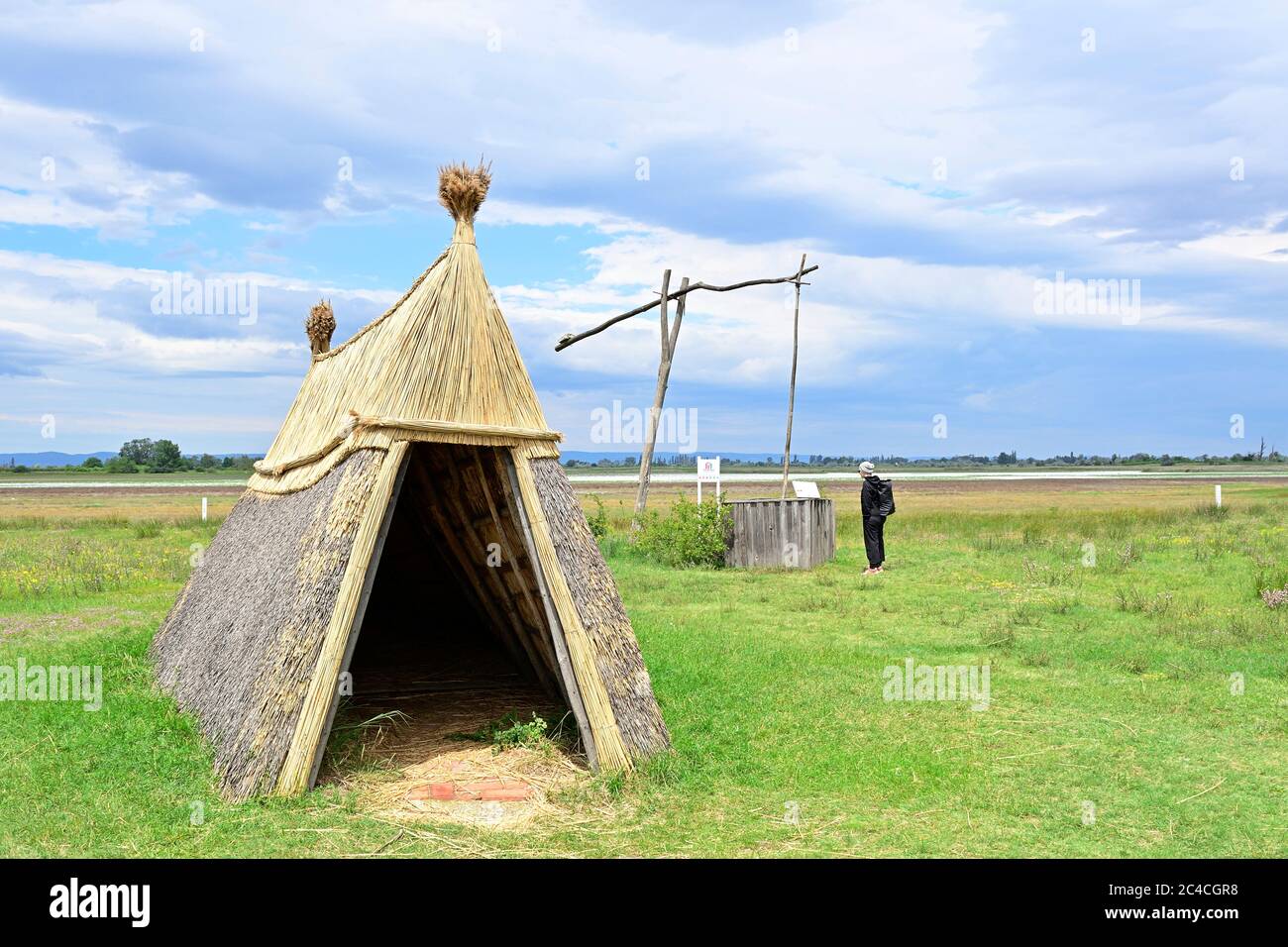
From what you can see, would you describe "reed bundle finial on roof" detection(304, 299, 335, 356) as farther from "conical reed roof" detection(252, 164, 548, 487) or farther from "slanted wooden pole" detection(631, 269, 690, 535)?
"slanted wooden pole" detection(631, 269, 690, 535)

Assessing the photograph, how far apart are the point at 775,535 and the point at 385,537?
12114mm

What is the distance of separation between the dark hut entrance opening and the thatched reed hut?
0.13 ft

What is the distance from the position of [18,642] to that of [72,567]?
6.59 meters

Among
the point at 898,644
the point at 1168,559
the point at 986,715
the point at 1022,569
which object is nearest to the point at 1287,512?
the point at 1168,559

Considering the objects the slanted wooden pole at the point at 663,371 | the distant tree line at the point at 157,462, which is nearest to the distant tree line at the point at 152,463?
the distant tree line at the point at 157,462

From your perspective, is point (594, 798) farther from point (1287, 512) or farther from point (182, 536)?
point (1287, 512)

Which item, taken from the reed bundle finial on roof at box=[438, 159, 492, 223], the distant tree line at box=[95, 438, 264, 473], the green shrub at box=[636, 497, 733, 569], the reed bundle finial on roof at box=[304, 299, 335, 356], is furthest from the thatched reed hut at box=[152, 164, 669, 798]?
the distant tree line at box=[95, 438, 264, 473]

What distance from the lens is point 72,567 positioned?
17.4 meters

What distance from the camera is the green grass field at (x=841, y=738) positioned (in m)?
5.87

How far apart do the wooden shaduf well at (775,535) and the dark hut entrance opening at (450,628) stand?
8.17 m

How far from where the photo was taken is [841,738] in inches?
313

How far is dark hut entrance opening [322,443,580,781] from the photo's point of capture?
7668 millimetres

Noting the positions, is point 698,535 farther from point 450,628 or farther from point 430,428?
point 430,428

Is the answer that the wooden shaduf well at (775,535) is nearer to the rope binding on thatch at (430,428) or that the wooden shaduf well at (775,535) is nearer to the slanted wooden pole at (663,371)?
the slanted wooden pole at (663,371)
